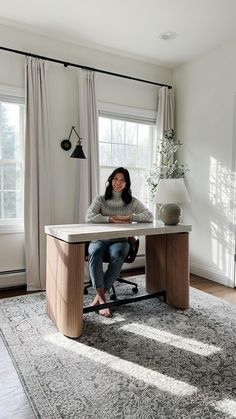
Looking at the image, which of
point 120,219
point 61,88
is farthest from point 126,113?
point 120,219

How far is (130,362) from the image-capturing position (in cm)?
203

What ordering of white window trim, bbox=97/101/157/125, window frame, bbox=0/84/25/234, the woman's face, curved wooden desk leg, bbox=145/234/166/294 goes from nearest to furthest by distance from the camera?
curved wooden desk leg, bbox=145/234/166/294
the woman's face
window frame, bbox=0/84/25/234
white window trim, bbox=97/101/157/125

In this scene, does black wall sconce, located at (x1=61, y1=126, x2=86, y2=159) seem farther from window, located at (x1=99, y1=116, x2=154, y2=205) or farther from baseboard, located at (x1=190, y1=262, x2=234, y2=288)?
baseboard, located at (x1=190, y1=262, x2=234, y2=288)

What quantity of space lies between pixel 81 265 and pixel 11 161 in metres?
1.78

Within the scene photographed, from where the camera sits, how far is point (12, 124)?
349 cm

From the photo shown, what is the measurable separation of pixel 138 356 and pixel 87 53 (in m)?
3.37

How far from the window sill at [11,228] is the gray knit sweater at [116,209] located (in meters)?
0.89

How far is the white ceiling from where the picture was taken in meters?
2.93

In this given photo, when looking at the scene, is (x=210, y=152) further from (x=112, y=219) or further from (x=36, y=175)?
(x=36, y=175)

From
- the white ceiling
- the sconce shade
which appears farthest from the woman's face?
the white ceiling

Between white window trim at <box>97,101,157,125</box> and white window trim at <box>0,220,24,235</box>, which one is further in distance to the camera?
white window trim at <box>97,101,157,125</box>

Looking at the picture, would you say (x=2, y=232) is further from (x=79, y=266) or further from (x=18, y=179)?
(x=79, y=266)

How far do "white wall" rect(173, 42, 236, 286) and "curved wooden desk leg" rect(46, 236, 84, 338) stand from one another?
83.7 inches

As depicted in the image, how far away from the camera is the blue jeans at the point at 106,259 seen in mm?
2729
